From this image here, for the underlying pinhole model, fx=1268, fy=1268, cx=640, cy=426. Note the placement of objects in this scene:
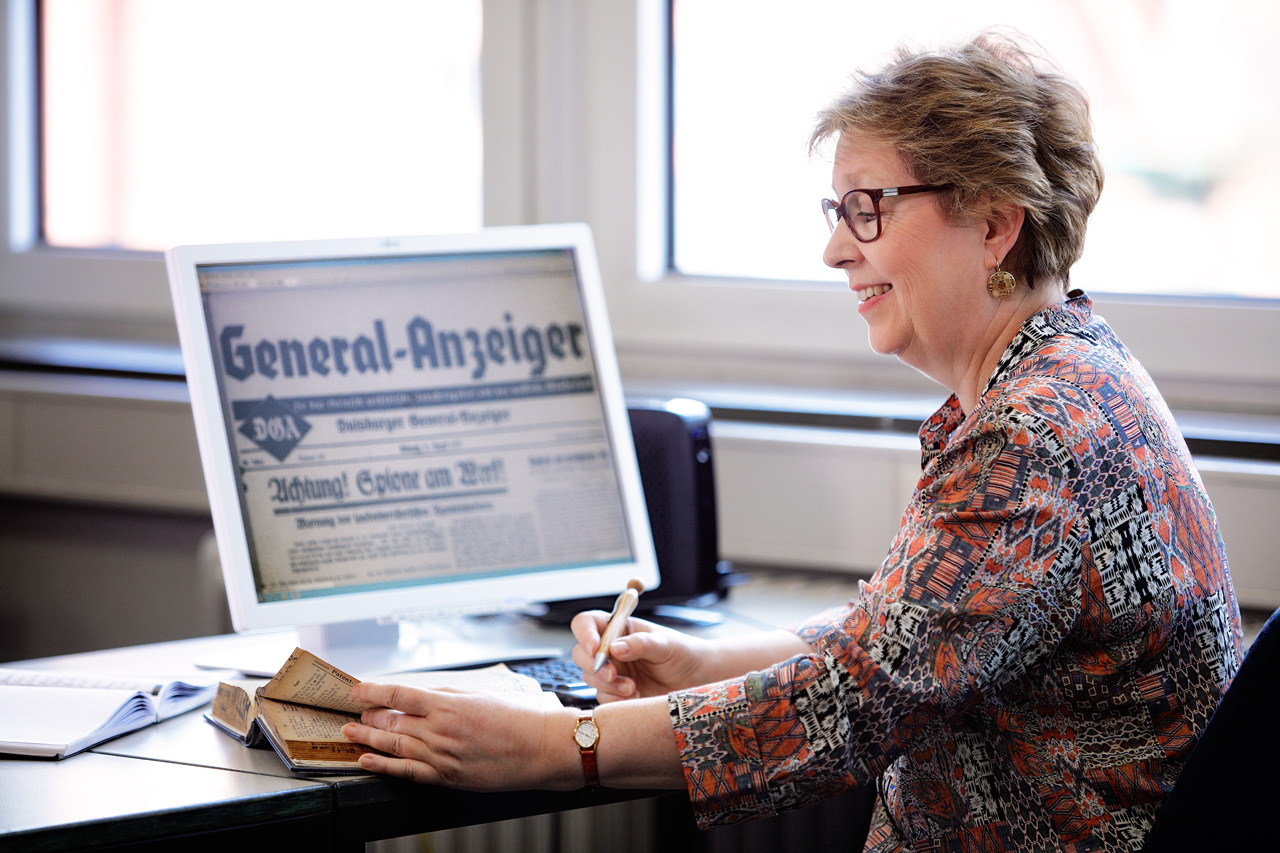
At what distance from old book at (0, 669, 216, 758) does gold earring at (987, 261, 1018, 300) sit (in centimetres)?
87

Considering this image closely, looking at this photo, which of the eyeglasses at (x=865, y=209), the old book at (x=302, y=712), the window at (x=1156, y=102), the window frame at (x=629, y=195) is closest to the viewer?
the old book at (x=302, y=712)

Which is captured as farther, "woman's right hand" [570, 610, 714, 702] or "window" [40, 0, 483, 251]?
"window" [40, 0, 483, 251]

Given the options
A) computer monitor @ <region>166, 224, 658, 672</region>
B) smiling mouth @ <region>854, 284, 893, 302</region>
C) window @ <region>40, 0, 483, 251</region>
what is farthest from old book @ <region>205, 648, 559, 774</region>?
window @ <region>40, 0, 483, 251</region>

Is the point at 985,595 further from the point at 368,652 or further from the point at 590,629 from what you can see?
the point at 368,652

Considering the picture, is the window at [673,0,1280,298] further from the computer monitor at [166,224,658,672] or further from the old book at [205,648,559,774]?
the old book at [205,648,559,774]

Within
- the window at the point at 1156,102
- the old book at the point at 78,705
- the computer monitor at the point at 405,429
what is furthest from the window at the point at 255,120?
the old book at the point at 78,705

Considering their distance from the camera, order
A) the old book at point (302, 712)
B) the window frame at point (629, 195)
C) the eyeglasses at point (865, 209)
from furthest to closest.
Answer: the window frame at point (629, 195) → the eyeglasses at point (865, 209) → the old book at point (302, 712)

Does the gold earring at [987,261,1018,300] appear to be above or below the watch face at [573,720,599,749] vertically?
above

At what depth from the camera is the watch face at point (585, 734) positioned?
41.1 inches

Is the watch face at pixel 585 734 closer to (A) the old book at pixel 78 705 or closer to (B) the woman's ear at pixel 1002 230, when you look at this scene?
(A) the old book at pixel 78 705

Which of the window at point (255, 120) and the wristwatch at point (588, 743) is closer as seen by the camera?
the wristwatch at point (588, 743)

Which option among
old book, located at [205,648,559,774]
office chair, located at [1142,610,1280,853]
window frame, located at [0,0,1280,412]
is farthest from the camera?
window frame, located at [0,0,1280,412]

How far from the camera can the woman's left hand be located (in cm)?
104

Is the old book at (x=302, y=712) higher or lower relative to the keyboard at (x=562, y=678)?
higher
